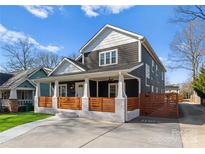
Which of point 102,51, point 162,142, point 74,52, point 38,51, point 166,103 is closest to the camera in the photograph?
point 162,142

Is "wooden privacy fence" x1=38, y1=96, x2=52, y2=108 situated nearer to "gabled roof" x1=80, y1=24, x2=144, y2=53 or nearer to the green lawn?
the green lawn

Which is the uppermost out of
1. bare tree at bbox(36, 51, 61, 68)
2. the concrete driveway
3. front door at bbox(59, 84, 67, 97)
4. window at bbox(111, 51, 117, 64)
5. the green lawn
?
bare tree at bbox(36, 51, 61, 68)

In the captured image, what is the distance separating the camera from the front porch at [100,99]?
11133 mm

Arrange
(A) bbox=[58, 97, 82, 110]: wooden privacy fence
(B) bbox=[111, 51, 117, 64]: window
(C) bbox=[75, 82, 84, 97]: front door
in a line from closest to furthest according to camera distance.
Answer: (A) bbox=[58, 97, 82, 110]: wooden privacy fence
(B) bbox=[111, 51, 117, 64]: window
(C) bbox=[75, 82, 84, 97]: front door

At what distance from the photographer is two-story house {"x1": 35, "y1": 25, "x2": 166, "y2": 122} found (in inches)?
481

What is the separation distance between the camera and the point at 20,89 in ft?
70.5

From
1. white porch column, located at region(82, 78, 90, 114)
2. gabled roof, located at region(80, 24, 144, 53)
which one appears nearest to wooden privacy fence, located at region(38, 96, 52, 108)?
white porch column, located at region(82, 78, 90, 114)

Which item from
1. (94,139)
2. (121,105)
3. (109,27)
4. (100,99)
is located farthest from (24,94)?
(94,139)

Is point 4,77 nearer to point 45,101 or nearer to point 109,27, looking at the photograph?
point 45,101

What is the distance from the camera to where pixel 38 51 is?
43.2 meters

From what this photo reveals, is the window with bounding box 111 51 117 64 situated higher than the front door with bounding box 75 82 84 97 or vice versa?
the window with bounding box 111 51 117 64
